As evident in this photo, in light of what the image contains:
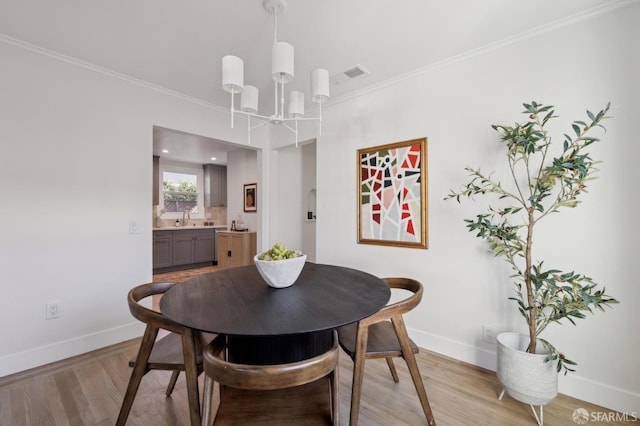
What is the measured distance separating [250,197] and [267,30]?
149 inches

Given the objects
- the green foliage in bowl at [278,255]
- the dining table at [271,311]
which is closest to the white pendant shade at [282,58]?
the green foliage in bowl at [278,255]

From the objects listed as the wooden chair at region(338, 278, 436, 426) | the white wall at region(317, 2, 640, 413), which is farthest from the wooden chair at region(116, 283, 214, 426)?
the white wall at region(317, 2, 640, 413)

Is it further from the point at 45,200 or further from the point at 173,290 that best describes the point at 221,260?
the point at 173,290

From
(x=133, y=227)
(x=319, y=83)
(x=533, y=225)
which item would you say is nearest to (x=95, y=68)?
(x=133, y=227)

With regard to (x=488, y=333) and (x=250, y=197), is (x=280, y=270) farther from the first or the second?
(x=250, y=197)

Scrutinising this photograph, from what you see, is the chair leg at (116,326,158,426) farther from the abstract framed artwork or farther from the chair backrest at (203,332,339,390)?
the abstract framed artwork

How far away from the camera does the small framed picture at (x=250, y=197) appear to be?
5.47 meters

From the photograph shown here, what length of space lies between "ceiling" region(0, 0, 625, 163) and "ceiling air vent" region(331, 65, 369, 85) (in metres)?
0.04

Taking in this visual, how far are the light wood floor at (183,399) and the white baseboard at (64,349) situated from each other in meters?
0.07

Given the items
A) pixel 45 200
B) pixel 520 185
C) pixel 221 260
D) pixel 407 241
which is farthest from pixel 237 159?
pixel 520 185

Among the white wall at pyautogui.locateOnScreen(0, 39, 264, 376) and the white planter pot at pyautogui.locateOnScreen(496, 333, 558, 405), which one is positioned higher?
the white wall at pyautogui.locateOnScreen(0, 39, 264, 376)

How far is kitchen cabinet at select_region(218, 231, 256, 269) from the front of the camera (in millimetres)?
5027

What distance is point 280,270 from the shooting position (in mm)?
1517

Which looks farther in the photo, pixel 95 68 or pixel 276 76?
pixel 95 68
